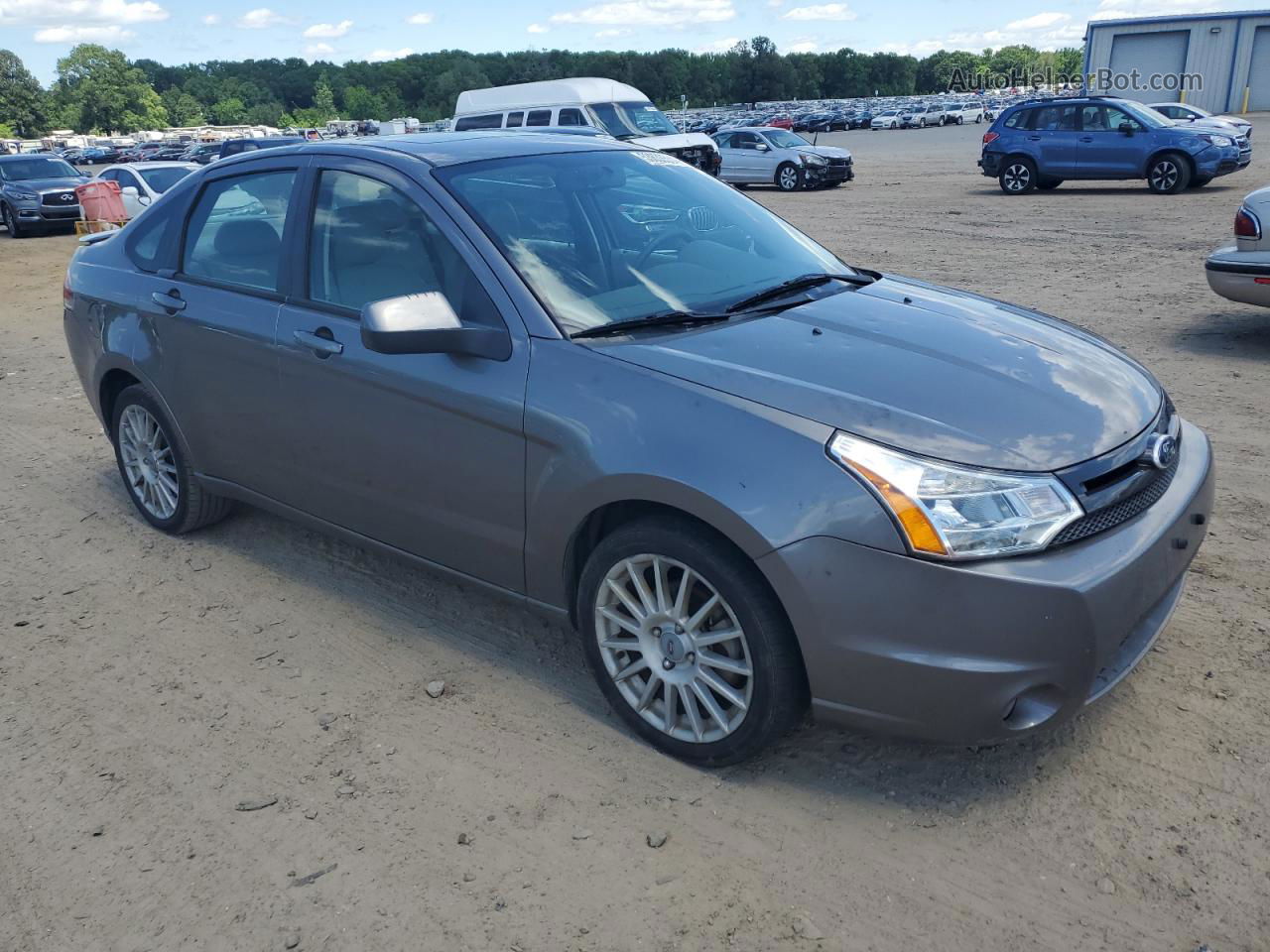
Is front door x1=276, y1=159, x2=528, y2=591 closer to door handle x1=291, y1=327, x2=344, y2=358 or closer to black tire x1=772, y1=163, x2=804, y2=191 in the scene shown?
door handle x1=291, y1=327, x2=344, y2=358

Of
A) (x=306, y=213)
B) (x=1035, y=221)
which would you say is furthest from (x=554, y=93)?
(x=306, y=213)

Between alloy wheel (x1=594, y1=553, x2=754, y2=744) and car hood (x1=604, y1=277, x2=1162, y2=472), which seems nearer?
car hood (x1=604, y1=277, x2=1162, y2=472)

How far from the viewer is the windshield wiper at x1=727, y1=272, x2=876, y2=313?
11.8ft

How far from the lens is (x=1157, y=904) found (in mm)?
2537

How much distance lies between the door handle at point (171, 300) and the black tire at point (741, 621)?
239cm

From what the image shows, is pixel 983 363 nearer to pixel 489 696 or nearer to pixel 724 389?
pixel 724 389

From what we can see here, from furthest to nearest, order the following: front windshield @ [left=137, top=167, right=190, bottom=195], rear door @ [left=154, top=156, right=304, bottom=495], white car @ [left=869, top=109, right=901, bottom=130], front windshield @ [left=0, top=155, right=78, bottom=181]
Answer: white car @ [left=869, top=109, right=901, bottom=130], front windshield @ [left=0, top=155, right=78, bottom=181], front windshield @ [left=137, top=167, right=190, bottom=195], rear door @ [left=154, top=156, right=304, bottom=495]

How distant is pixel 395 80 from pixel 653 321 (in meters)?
148

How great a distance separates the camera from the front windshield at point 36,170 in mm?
22922

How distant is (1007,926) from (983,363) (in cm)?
156

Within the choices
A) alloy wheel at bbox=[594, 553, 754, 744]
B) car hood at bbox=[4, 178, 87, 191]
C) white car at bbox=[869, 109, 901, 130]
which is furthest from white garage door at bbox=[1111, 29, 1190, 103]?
alloy wheel at bbox=[594, 553, 754, 744]

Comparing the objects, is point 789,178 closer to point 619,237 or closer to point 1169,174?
point 1169,174

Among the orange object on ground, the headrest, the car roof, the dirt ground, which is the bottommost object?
the dirt ground

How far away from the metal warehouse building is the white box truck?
108 ft
